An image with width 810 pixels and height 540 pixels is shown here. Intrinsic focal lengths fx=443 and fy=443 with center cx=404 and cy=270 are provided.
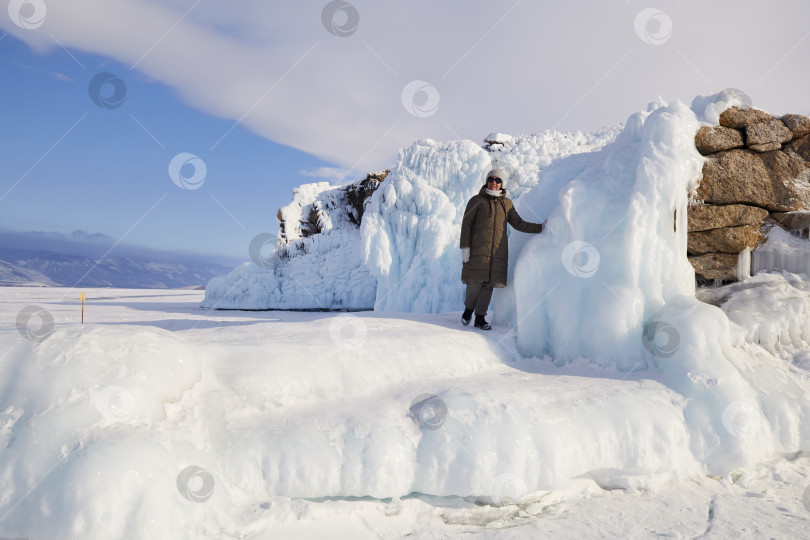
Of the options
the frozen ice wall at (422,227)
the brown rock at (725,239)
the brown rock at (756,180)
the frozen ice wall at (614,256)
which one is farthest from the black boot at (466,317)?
the frozen ice wall at (422,227)

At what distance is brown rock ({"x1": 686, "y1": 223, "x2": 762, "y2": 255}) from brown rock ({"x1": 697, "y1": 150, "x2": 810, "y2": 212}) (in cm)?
32

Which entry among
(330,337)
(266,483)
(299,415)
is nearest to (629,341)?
(330,337)

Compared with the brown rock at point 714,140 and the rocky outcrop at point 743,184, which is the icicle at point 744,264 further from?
the brown rock at point 714,140

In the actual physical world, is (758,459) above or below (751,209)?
below

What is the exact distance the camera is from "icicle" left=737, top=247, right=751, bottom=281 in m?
5.18

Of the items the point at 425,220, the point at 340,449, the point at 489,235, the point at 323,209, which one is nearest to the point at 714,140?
the point at 489,235

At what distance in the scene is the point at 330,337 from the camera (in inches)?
157

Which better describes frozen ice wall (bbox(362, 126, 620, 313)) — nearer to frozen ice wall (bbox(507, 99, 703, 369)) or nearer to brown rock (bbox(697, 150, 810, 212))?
brown rock (bbox(697, 150, 810, 212))

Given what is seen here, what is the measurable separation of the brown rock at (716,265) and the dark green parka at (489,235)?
6.78 feet

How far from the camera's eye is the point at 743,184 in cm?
506

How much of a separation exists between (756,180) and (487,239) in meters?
3.24

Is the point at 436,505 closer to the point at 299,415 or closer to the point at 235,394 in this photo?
the point at 299,415

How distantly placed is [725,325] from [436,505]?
3082 millimetres

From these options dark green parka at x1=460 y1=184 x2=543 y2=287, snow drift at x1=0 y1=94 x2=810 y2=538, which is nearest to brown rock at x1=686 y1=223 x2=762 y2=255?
snow drift at x1=0 y1=94 x2=810 y2=538
